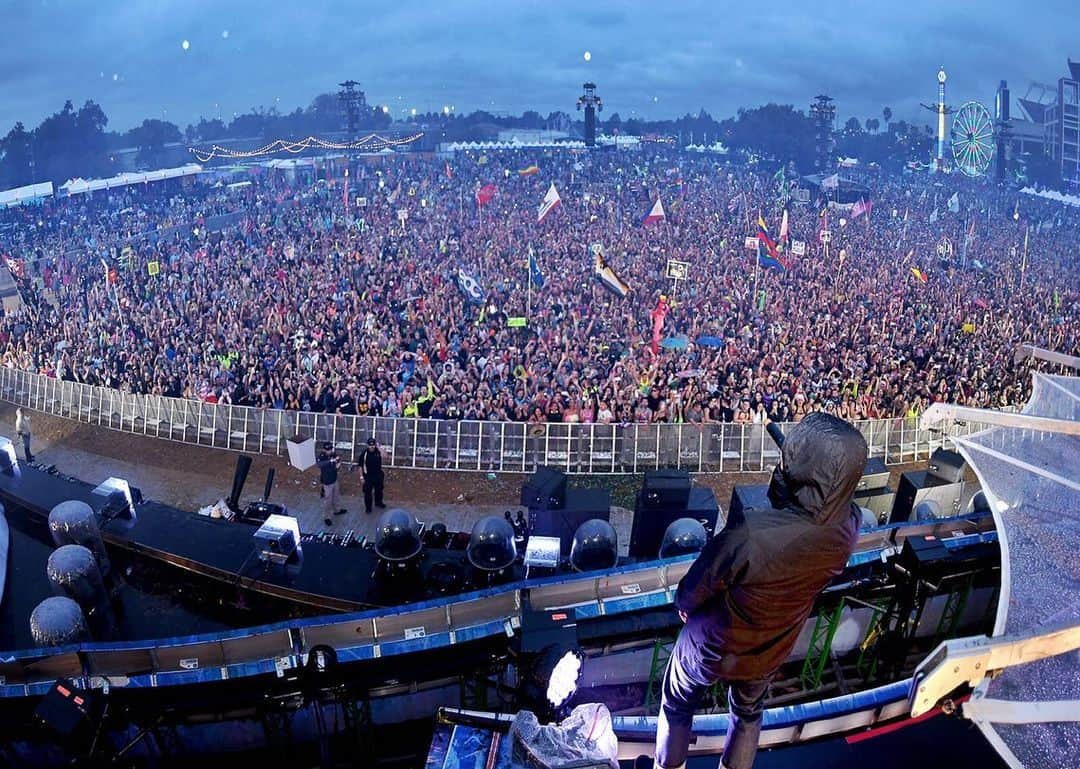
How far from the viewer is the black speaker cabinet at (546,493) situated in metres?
8.90

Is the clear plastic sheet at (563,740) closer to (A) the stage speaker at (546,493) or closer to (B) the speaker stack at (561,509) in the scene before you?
(B) the speaker stack at (561,509)

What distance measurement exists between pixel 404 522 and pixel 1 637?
13.9 ft

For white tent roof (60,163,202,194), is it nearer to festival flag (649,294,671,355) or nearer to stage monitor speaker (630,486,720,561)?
festival flag (649,294,671,355)

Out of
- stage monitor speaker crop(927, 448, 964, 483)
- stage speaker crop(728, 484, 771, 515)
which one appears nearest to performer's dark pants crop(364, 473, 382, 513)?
stage speaker crop(728, 484, 771, 515)

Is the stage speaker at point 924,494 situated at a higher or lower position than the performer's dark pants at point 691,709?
lower

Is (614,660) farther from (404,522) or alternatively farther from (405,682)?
(404,522)

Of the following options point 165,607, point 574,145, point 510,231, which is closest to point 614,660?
point 165,607

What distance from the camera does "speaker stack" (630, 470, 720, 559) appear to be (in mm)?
8930

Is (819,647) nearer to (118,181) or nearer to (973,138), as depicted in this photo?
(118,181)

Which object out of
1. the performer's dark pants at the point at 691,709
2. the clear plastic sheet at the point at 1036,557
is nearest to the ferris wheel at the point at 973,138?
the clear plastic sheet at the point at 1036,557

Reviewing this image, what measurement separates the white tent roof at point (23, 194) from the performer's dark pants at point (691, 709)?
48.8 meters

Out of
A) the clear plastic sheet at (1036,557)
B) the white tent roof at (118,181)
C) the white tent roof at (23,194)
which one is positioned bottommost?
the clear plastic sheet at (1036,557)

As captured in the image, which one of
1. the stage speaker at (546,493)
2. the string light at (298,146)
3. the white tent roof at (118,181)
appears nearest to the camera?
the stage speaker at (546,493)

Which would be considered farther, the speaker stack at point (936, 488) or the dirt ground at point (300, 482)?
the dirt ground at point (300, 482)
